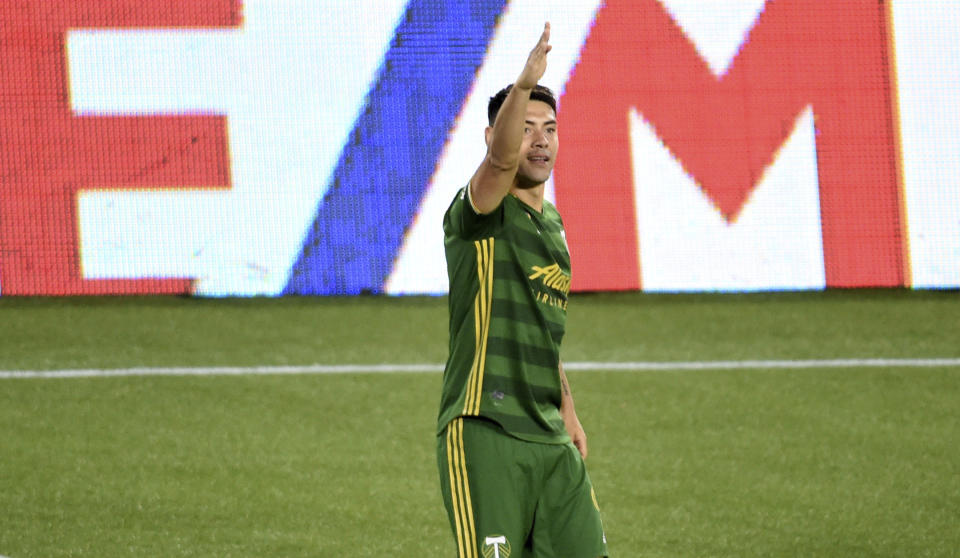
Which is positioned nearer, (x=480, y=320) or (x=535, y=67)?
(x=535, y=67)

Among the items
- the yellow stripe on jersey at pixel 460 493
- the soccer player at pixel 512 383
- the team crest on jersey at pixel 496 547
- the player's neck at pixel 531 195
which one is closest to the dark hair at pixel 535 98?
the soccer player at pixel 512 383

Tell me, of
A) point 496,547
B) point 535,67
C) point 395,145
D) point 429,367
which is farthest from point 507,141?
point 395,145

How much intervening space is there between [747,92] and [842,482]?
16.9 ft

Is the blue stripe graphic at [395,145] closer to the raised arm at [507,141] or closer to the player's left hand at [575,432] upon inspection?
the player's left hand at [575,432]

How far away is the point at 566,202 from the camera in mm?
11055

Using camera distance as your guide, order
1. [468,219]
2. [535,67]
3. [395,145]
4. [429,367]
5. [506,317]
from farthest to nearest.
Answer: [395,145]
[429,367]
[506,317]
[468,219]
[535,67]

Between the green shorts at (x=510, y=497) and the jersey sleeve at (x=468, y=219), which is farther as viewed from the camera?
the green shorts at (x=510, y=497)

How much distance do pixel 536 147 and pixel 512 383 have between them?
59 centimetres

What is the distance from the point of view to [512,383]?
11.5 feet

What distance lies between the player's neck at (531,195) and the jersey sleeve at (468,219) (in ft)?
0.34

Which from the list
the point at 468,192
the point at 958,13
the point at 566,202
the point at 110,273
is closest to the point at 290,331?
the point at 110,273

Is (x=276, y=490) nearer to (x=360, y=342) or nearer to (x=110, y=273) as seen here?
(x=360, y=342)

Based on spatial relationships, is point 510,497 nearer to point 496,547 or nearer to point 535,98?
point 496,547

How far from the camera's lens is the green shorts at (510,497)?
3.49 metres
